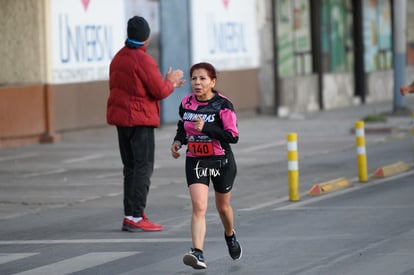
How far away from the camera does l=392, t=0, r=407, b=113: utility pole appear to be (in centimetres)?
3070

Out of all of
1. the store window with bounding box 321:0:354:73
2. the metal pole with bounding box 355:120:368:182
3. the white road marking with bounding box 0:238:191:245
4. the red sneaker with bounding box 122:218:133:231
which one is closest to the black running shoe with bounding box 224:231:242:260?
the white road marking with bounding box 0:238:191:245

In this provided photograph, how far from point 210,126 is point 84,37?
53.8 ft

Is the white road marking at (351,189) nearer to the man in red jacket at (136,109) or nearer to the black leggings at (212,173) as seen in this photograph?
the man in red jacket at (136,109)

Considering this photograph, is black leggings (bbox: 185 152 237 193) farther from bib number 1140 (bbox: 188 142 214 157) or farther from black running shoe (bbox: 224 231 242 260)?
black running shoe (bbox: 224 231 242 260)

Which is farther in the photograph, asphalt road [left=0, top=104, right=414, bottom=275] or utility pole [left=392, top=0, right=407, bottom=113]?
→ utility pole [left=392, top=0, right=407, bottom=113]

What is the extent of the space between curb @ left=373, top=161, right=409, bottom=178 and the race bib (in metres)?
7.66

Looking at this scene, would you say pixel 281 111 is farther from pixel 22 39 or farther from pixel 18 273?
pixel 18 273

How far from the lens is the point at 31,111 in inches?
989

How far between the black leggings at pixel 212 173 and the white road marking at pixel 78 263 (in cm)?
115

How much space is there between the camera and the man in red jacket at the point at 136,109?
43.2ft

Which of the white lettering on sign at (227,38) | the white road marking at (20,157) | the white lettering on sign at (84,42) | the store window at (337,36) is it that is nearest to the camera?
the white road marking at (20,157)

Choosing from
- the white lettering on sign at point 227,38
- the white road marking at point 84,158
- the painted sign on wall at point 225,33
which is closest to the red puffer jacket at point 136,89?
the white road marking at point 84,158

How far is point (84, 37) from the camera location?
26.7 metres

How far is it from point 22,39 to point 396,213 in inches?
502
